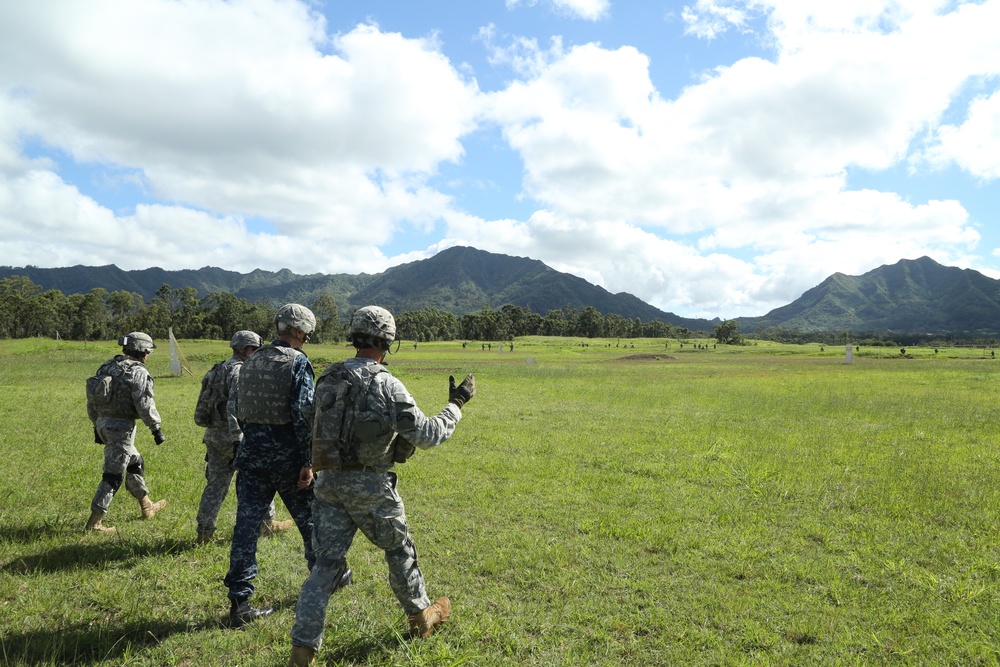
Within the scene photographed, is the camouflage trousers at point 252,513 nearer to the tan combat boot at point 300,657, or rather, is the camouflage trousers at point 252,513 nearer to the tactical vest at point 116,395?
the tan combat boot at point 300,657

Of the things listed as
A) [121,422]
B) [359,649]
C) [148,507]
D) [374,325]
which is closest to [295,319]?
[374,325]

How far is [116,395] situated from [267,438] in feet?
12.2

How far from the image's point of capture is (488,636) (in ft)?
15.8

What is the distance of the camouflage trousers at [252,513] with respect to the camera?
4934mm

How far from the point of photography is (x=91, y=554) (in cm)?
630

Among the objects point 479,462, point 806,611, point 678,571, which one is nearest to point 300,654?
point 678,571

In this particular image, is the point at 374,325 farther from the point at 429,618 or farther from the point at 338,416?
the point at 429,618

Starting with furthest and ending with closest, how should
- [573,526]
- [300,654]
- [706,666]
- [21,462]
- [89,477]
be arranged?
[21,462]
[89,477]
[573,526]
[706,666]
[300,654]

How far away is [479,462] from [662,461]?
4.30 m

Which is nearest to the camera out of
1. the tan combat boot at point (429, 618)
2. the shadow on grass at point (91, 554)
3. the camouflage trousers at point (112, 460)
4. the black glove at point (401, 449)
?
the black glove at point (401, 449)

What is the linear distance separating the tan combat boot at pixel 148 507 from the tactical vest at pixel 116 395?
4.66 ft

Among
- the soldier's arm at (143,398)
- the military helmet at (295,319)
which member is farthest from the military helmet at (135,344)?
the military helmet at (295,319)

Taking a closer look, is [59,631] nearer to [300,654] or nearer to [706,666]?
[300,654]

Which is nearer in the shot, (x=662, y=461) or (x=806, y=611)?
(x=806, y=611)
